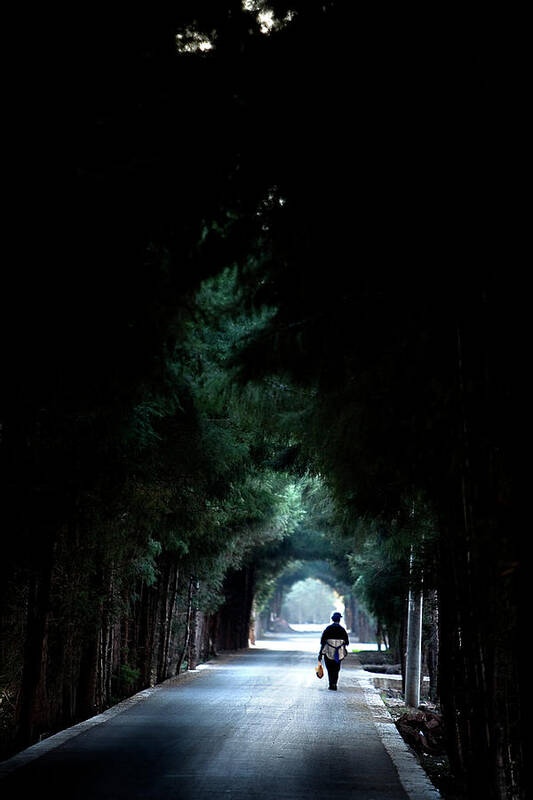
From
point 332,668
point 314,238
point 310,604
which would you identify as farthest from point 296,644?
point 310,604

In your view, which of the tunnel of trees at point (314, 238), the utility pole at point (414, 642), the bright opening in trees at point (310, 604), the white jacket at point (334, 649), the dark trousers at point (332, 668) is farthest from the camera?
the bright opening in trees at point (310, 604)

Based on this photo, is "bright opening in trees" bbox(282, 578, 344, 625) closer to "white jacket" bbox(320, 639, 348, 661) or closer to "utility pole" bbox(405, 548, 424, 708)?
"white jacket" bbox(320, 639, 348, 661)

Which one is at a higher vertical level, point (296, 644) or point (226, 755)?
point (226, 755)

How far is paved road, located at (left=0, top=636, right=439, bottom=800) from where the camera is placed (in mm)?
7410

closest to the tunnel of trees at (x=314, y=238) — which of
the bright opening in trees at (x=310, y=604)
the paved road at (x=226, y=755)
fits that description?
the paved road at (x=226, y=755)

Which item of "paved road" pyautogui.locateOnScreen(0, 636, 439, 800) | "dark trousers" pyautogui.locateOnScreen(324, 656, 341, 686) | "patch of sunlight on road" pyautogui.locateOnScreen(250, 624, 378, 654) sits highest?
"dark trousers" pyautogui.locateOnScreen(324, 656, 341, 686)

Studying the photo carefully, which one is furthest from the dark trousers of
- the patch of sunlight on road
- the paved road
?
the patch of sunlight on road

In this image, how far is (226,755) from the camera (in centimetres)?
920

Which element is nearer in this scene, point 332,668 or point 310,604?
point 332,668

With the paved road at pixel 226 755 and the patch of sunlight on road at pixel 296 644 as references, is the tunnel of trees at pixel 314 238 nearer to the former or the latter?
the paved road at pixel 226 755

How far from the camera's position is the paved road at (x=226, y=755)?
7.41 m

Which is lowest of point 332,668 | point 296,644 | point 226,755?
point 296,644

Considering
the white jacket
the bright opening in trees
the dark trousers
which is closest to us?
the white jacket

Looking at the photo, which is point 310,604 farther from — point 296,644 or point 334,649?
point 334,649
